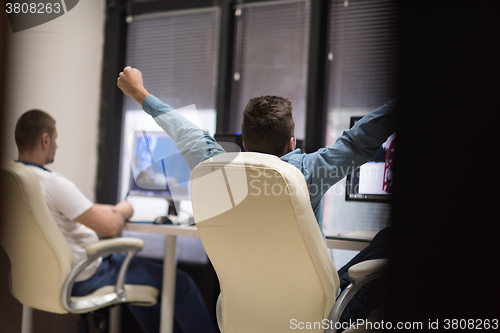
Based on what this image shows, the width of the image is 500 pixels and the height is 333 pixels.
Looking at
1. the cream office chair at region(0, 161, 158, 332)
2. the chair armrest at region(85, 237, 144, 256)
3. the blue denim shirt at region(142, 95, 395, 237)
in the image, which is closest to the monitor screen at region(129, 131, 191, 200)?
the chair armrest at region(85, 237, 144, 256)

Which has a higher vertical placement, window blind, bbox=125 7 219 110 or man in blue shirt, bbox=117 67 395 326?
window blind, bbox=125 7 219 110

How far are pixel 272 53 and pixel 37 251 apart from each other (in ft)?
5.95

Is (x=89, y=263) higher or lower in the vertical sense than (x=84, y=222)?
lower

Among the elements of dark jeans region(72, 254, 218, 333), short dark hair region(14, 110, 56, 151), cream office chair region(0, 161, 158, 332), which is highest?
short dark hair region(14, 110, 56, 151)

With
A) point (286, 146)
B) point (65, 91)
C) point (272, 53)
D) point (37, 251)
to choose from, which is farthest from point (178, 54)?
point (286, 146)

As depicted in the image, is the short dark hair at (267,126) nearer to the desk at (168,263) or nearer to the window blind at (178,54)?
the desk at (168,263)

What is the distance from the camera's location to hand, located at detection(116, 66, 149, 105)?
4.24 feet

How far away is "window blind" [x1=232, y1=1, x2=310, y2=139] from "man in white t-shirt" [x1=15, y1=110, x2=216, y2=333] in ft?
3.43

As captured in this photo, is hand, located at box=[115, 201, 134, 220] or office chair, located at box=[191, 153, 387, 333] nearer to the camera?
office chair, located at box=[191, 153, 387, 333]

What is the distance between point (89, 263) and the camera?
1.56 m

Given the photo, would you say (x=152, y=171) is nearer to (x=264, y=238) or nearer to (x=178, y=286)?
(x=178, y=286)

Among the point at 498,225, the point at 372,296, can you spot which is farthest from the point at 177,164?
the point at 498,225

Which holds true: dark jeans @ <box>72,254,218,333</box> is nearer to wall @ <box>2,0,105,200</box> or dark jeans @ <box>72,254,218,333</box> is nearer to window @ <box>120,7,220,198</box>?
wall @ <box>2,0,105,200</box>

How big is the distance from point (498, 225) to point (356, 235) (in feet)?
3.41
